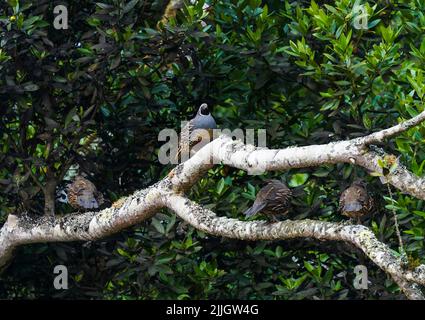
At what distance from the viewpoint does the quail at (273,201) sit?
7.01 metres

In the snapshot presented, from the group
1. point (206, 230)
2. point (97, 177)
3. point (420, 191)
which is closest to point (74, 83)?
point (97, 177)

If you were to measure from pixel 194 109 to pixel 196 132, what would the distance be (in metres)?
0.97

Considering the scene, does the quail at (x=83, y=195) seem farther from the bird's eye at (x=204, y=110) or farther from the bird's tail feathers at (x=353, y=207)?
the bird's tail feathers at (x=353, y=207)

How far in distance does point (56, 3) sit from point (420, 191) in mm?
3592

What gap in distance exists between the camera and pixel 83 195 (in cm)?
776

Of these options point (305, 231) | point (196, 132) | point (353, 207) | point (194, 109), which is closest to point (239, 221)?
point (305, 231)

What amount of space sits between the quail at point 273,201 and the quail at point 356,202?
1.22 feet

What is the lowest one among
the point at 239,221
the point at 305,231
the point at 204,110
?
the point at 305,231

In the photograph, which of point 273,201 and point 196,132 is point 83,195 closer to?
point 196,132

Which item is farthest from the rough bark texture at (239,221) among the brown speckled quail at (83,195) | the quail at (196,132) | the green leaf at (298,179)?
the green leaf at (298,179)

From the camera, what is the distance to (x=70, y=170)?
28.8 feet

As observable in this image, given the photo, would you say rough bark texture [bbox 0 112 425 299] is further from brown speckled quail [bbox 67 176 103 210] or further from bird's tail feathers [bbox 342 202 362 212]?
bird's tail feathers [bbox 342 202 362 212]

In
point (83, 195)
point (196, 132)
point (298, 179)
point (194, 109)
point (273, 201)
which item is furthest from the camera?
point (194, 109)

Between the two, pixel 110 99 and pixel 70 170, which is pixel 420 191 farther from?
pixel 70 170
